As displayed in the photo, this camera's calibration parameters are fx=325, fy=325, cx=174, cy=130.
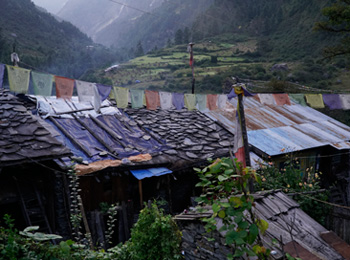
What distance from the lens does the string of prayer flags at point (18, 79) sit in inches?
303

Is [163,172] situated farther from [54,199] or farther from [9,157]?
[9,157]

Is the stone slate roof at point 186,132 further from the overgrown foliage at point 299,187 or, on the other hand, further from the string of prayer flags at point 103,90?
the string of prayer flags at point 103,90

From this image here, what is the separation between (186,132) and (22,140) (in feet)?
21.5

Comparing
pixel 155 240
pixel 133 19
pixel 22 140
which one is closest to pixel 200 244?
pixel 155 240

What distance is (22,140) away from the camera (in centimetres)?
706

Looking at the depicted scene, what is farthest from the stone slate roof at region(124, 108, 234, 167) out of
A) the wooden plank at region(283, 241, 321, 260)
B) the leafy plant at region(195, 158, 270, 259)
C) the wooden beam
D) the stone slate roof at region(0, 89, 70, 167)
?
the leafy plant at region(195, 158, 270, 259)

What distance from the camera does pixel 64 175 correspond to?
27.4 ft

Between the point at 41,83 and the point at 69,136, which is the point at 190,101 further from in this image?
the point at 41,83

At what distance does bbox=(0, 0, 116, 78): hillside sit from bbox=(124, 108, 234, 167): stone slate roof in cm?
2630

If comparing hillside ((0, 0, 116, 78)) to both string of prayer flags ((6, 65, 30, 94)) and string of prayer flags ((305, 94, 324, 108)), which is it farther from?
string of prayer flags ((305, 94, 324, 108))

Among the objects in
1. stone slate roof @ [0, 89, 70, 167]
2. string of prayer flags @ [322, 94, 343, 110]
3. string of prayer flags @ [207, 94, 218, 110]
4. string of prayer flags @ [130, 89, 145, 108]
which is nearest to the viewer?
stone slate roof @ [0, 89, 70, 167]

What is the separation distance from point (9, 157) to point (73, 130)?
3.96 metres

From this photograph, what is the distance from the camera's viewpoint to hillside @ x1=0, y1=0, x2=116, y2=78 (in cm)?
4028

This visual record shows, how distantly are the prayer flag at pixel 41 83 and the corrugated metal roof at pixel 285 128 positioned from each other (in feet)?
24.2
